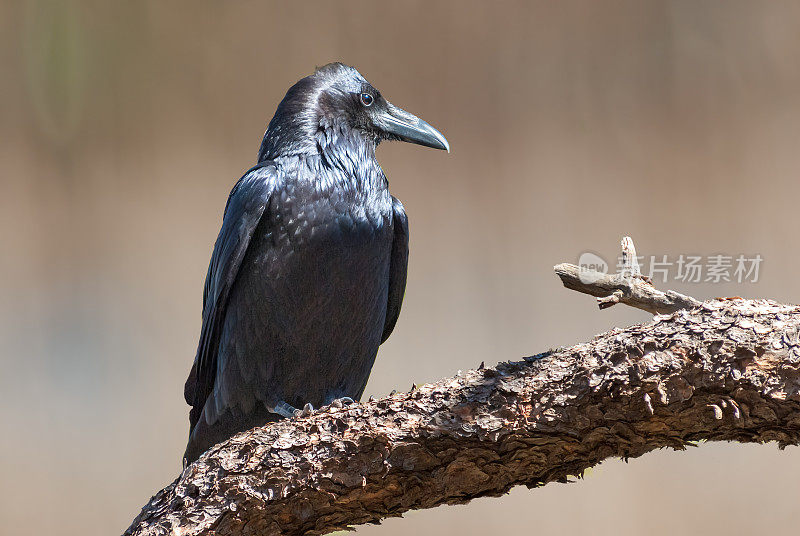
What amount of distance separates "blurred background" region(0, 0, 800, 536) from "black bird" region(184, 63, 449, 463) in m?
1.76

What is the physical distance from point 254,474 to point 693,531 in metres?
2.89

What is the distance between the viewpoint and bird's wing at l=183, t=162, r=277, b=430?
250 centimetres

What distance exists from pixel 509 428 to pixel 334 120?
1.33 metres

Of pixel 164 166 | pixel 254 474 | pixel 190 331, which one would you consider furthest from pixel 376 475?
pixel 164 166

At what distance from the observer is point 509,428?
69.1 inches

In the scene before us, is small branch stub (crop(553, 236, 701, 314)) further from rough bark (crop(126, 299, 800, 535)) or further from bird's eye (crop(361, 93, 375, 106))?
bird's eye (crop(361, 93, 375, 106))

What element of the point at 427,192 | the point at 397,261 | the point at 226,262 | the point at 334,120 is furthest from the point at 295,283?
the point at 427,192

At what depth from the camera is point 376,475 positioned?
187cm

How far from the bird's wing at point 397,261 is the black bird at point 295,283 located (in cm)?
2

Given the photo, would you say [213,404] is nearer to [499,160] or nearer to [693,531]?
[499,160]

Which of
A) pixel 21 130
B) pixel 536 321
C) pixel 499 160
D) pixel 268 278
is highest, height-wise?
pixel 21 130

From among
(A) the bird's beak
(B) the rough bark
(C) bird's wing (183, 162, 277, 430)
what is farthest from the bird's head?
(B) the rough bark

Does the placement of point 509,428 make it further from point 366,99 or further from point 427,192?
point 427,192

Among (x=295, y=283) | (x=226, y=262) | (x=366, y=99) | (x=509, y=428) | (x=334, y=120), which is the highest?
(x=366, y=99)
